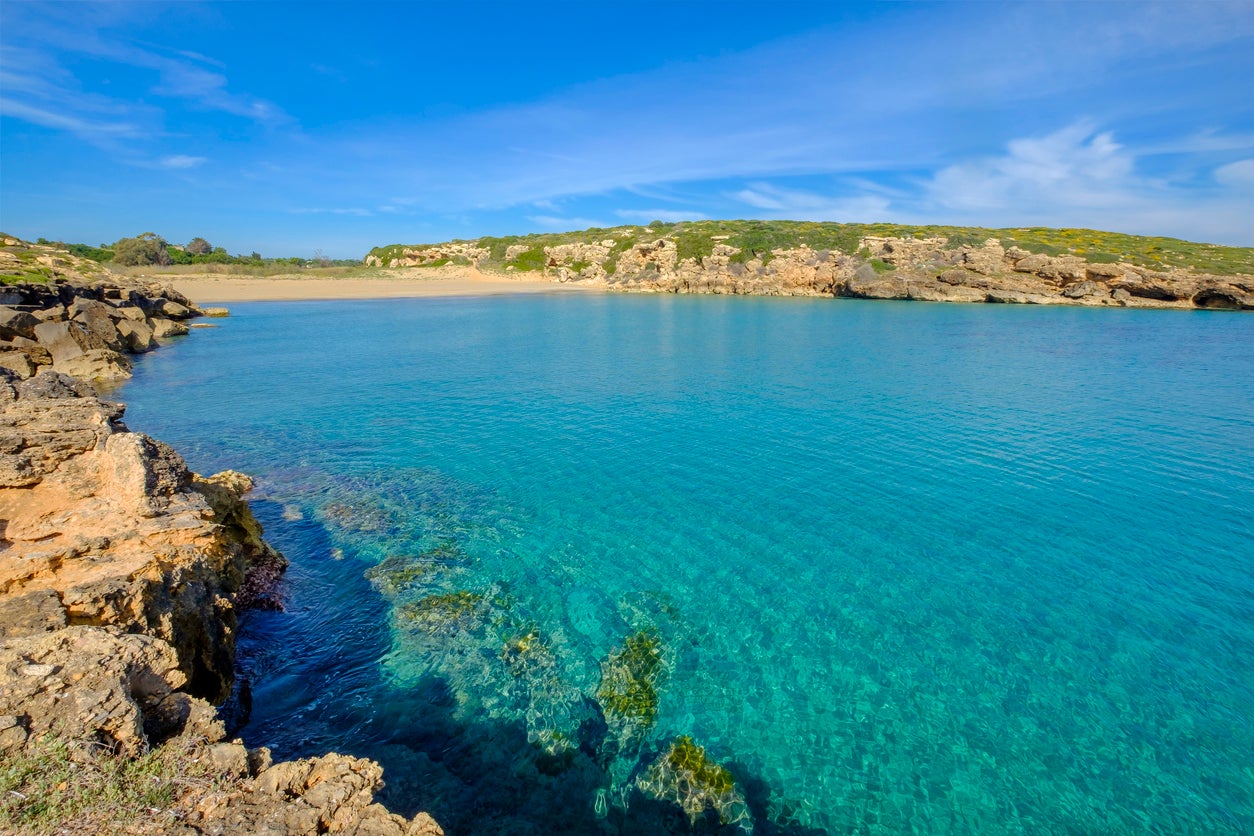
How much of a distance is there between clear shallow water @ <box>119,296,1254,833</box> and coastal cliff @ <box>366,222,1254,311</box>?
68670mm

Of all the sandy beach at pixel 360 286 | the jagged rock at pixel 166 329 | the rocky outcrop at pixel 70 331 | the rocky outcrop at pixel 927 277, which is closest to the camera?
the rocky outcrop at pixel 70 331

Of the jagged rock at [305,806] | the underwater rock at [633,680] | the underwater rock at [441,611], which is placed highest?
the jagged rock at [305,806]

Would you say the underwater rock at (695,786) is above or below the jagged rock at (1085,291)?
below

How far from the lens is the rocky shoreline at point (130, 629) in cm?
504

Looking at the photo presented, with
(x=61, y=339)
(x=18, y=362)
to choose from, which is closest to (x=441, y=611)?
(x=18, y=362)

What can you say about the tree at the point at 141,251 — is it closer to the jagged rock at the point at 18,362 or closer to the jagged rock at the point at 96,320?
the jagged rock at the point at 96,320

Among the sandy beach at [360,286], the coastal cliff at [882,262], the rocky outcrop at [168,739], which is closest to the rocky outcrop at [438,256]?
the coastal cliff at [882,262]

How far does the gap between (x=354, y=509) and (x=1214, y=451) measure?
101 ft

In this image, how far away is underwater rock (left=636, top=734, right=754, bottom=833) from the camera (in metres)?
7.93

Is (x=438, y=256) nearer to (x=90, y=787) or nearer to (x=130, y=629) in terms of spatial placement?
(x=130, y=629)

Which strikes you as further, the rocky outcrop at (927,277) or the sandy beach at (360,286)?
the sandy beach at (360,286)

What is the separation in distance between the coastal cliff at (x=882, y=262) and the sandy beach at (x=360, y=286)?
8.23m

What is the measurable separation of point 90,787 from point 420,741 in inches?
182

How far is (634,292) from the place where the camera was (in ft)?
366
